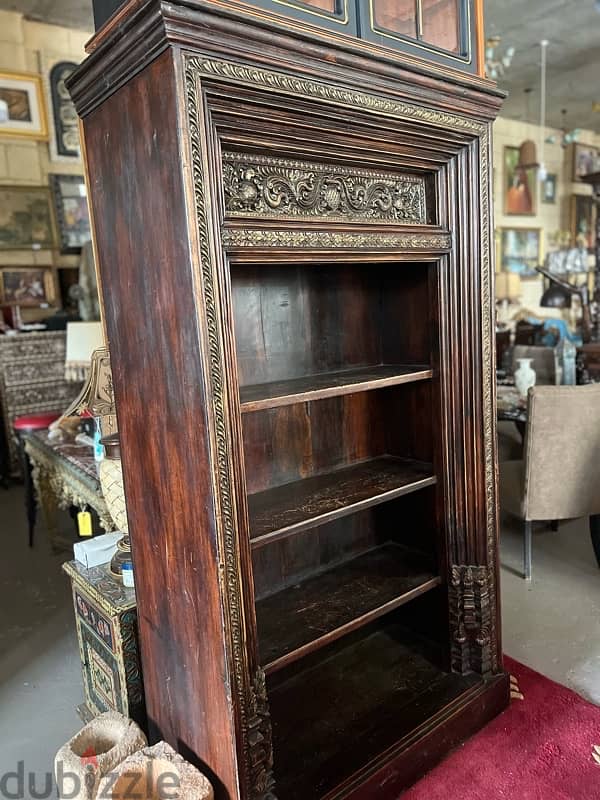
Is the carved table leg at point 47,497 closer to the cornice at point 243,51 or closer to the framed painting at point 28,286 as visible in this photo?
the cornice at point 243,51

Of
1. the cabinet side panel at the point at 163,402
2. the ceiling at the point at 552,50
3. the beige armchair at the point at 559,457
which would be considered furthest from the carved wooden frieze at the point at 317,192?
the ceiling at the point at 552,50

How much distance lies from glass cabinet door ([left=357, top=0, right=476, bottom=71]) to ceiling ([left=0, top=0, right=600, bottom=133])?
453 cm

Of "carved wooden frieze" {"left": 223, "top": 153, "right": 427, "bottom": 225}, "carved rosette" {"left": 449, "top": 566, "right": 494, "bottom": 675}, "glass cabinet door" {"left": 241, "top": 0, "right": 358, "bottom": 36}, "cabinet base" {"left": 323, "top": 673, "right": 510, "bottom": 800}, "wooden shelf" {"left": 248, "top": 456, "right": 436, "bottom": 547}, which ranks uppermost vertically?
"glass cabinet door" {"left": 241, "top": 0, "right": 358, "bottom": 36}

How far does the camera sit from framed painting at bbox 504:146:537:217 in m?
9.38

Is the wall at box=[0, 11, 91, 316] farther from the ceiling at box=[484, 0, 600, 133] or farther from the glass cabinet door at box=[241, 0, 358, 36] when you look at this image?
the glass cabinet door at box=[241, 0, 358, 36]

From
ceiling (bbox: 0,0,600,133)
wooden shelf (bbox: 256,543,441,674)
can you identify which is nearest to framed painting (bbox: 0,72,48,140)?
ceiling (bbox: 0,0,600,133)

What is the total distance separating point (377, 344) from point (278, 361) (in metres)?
0.41

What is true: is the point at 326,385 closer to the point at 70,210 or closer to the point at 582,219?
the point at 70,210

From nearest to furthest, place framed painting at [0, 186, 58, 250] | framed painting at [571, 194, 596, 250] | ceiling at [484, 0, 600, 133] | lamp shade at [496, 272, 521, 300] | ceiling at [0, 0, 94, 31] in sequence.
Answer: ceiling at [0, 0, 94, 31] → framed painting at [0, 186, 58, 250] → ceiling at [484, 0, 600, 133] → lamp shade at [496, 272, 521, 300] → framed painting at [571, 194, 596, 250]

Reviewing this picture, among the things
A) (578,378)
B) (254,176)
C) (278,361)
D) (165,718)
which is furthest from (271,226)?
(578,378)

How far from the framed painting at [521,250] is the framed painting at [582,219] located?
43.4 inches

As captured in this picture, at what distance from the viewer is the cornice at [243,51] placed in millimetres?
1157

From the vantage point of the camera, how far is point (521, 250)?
9.79 meters

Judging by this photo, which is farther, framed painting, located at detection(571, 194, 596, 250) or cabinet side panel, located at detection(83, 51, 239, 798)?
framed painting, located at detection(571, 194, 596, 250)
